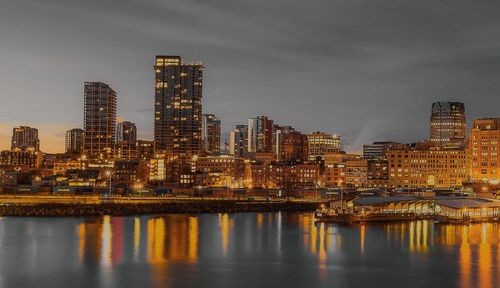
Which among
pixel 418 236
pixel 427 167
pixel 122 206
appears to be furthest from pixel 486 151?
pixel 418 236

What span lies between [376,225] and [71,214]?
35282 millimetres

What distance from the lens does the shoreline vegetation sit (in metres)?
81.1

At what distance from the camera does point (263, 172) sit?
5930 inches

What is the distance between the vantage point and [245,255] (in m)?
45.6

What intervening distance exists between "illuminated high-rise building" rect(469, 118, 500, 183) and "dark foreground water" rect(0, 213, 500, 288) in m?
79.9

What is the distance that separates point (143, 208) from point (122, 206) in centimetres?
274

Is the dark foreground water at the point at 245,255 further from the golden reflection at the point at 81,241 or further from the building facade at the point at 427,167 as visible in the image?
the building facade at the point at 427,167

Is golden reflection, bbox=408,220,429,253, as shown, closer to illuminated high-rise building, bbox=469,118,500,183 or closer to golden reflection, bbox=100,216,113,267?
golden reflection, bbox=100,216,113,267

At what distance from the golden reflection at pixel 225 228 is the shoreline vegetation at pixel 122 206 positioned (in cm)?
750

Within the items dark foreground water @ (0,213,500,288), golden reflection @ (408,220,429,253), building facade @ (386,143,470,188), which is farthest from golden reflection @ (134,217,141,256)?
building facade @ (386,143,470,188)

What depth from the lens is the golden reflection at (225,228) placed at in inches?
1979

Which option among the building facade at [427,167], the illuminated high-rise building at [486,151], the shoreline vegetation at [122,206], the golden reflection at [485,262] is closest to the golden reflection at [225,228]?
the shoreline vegetation at [122,206]

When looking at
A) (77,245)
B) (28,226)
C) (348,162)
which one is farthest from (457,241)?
(348,162)

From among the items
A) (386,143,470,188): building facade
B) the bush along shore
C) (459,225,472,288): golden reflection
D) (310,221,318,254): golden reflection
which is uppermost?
(386,143,470,188): building facade
